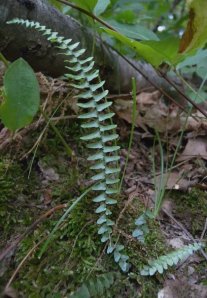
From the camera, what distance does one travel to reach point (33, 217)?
1367 millimetres

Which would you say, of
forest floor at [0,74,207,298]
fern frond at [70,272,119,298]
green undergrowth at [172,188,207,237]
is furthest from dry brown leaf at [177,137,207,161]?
fern frond at [70,272,119,298]

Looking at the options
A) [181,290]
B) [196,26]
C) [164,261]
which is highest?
[196,26]

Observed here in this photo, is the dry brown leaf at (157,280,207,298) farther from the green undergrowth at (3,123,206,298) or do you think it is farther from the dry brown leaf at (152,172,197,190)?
the dry brown leaf at (152,172,197,190)

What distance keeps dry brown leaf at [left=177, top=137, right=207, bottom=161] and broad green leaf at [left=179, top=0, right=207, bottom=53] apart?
65cm

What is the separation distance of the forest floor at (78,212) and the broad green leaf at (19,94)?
368 mm

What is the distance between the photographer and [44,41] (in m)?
1.63

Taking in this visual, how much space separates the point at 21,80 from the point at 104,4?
2.63 ft

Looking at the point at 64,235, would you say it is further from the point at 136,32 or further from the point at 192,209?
the point at 136,32

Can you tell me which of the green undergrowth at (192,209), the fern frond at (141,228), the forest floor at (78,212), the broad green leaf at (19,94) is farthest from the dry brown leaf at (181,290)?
the broad green leaf at (19,94)

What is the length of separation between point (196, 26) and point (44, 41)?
689mm

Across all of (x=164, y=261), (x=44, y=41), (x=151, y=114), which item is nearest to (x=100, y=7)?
(x=44, y=41)

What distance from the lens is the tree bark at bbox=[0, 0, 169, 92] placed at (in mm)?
1459

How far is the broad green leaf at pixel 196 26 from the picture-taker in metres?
1.41

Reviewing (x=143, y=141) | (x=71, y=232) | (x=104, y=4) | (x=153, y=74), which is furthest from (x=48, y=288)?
(x=153, y=74)
